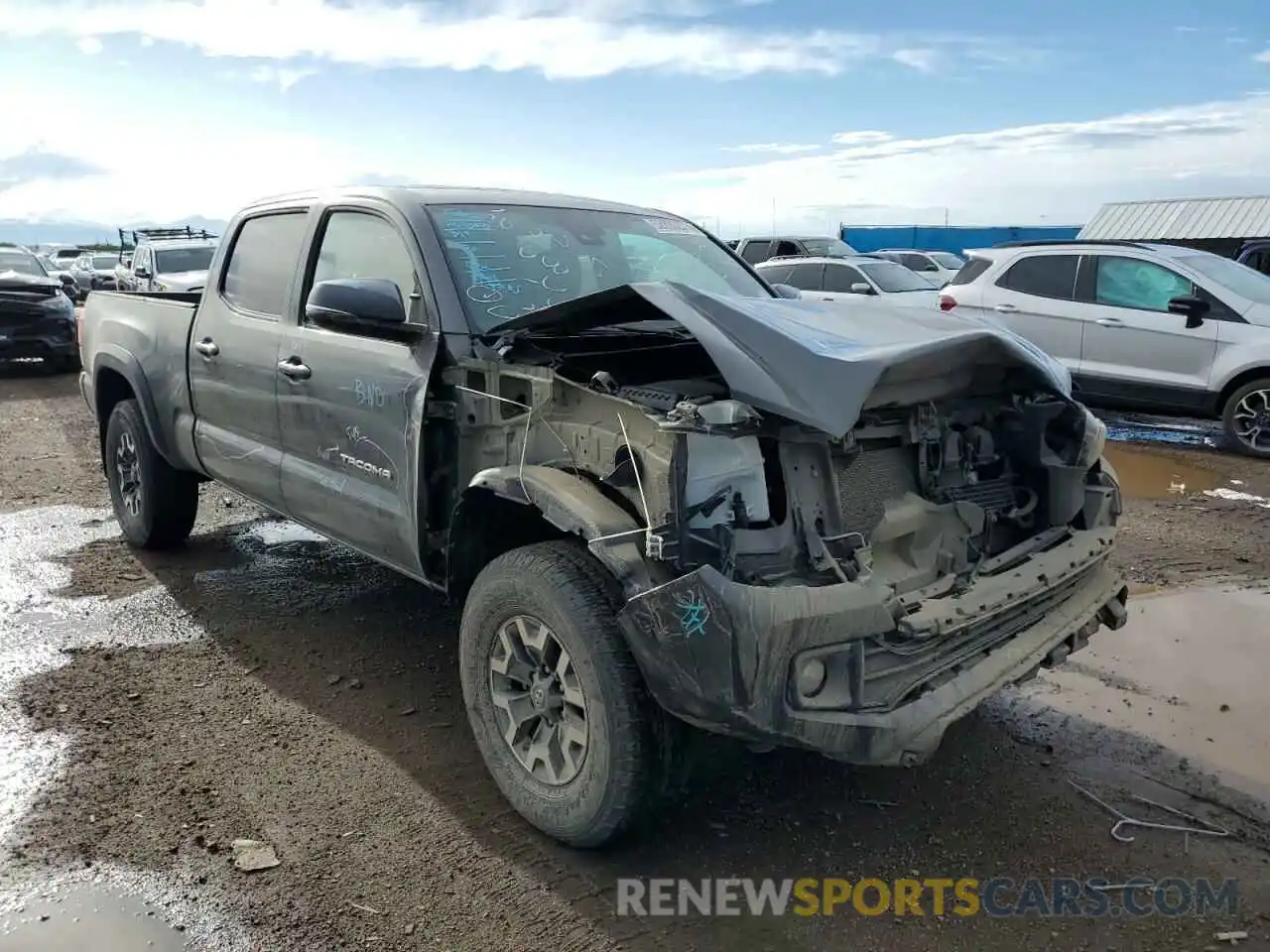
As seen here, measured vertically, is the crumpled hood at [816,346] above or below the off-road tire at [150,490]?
above

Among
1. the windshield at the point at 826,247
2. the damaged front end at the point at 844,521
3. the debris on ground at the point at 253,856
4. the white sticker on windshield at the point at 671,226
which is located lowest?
the debris on ground at the point at 253,856

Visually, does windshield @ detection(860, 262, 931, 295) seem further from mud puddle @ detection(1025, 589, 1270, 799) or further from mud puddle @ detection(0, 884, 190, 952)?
mud puddle @ detection(0, 884, 190, 952)

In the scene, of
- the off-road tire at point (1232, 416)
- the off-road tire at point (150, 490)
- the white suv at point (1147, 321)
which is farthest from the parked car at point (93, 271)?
the off-road tire at point (1232, 416)

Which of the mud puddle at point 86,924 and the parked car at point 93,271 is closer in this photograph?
the mud puddle at point 86,924

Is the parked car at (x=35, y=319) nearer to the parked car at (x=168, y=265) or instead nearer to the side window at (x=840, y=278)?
the parked car at (x=168, y=265)

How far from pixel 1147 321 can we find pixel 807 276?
18.9ft

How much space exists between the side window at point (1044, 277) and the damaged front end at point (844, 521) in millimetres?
6692

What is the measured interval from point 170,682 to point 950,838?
3.07 m

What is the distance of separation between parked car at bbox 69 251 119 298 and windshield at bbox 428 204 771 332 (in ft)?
73.8

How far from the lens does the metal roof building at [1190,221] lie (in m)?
18.0

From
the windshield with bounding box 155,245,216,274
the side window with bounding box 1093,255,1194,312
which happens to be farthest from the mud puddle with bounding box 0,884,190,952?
the windshield with bounding box 155,245,216,274

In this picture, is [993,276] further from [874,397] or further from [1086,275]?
[874,397]

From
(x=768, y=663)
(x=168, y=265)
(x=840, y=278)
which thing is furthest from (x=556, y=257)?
(x=168, y=265)

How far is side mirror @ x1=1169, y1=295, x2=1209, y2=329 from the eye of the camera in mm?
8734
